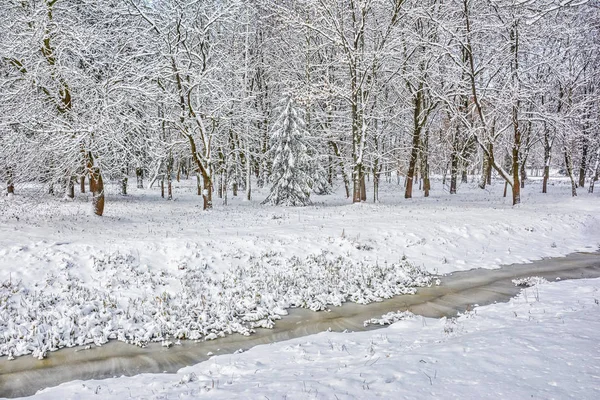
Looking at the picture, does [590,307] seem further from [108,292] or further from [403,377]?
[108,292]

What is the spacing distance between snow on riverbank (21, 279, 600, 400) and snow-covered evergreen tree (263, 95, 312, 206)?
18.1 meters

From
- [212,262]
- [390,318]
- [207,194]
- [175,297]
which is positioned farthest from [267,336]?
[207,194]

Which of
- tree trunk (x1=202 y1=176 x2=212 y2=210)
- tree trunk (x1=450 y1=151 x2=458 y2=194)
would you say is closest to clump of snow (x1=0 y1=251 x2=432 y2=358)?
tree trunk (x1=202 y1=176 x2=212 y2=210)

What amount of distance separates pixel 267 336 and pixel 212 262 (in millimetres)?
4079

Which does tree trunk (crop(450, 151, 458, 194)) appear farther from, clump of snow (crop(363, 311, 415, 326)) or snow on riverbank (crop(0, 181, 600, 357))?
clump of snow (crop(363, 311, 415, 326))

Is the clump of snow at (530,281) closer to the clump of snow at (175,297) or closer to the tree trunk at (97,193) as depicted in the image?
the clump of snow at (175,297)

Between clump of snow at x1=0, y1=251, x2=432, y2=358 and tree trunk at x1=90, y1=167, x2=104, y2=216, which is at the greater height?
tree trunk at x1=90, y1=167, x2=104, y2=216

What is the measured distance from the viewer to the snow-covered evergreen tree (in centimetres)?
2583

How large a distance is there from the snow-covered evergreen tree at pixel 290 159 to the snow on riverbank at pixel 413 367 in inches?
712

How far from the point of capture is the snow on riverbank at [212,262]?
29.0 ft

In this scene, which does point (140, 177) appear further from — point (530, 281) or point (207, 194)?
point (530, 281)

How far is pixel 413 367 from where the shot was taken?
5.04 m

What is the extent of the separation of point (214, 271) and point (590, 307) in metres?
9.35

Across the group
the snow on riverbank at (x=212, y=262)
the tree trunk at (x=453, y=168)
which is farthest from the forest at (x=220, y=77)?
the snow on riverbank at (x=212, y=262)
